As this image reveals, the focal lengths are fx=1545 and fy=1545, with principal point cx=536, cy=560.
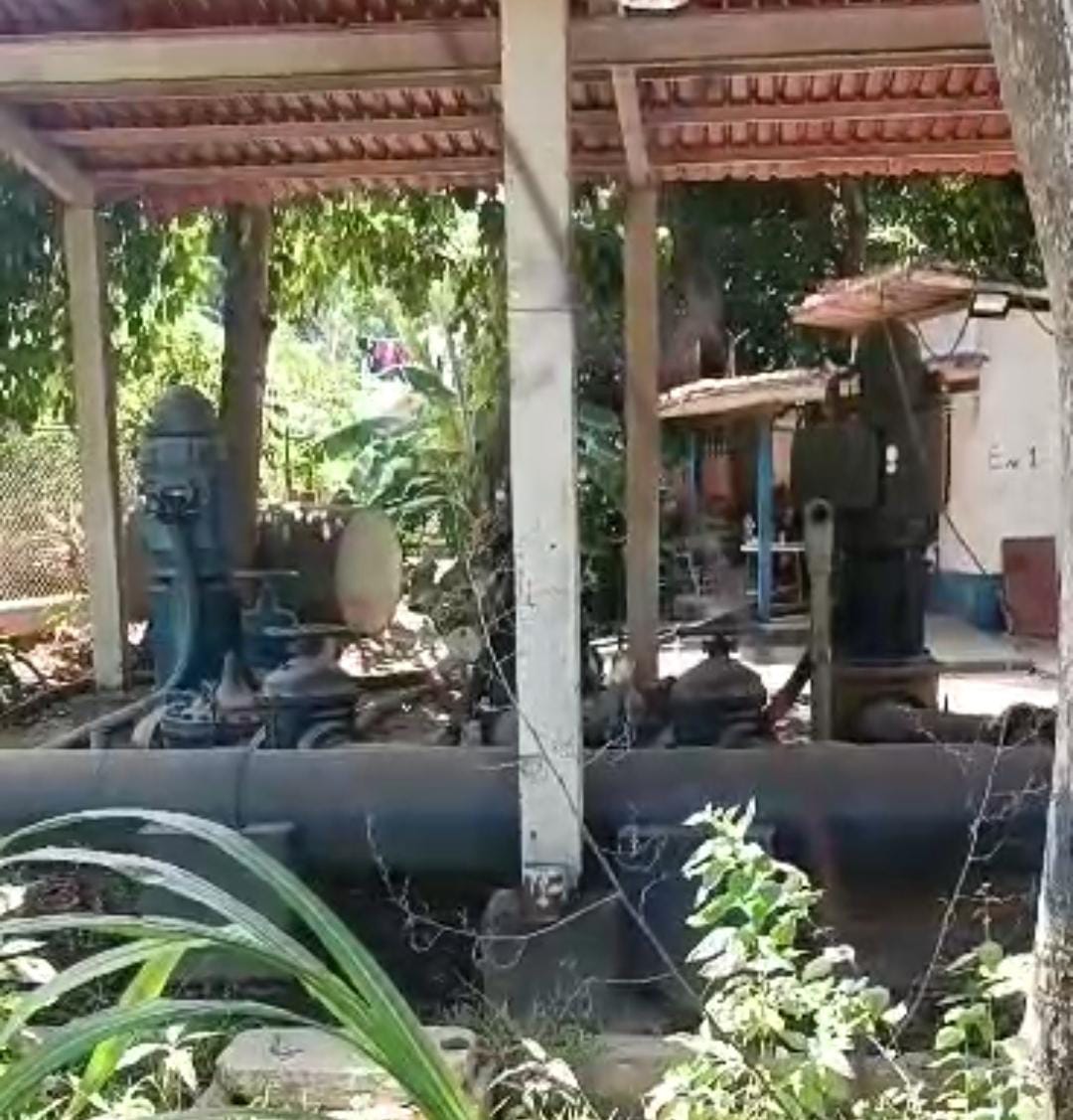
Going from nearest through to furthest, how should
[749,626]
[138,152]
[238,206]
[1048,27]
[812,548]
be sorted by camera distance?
[1048,27] < [812,548] < [138,152] < [238,206] < [749,626]

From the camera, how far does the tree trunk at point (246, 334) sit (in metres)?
8.21

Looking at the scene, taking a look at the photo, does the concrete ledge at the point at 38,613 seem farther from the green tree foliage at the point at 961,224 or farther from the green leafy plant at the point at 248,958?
the green leafy plant at the point at 248,958

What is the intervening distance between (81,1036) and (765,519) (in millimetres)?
10587

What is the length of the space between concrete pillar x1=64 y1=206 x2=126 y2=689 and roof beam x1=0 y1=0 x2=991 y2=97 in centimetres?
236

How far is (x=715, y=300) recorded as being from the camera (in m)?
11.4

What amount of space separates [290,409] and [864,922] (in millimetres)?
11461

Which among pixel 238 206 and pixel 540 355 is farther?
pixel 238 206

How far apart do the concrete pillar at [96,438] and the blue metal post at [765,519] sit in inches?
225

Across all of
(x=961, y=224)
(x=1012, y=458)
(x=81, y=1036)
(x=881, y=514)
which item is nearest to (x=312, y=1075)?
(x=81, y=1036)

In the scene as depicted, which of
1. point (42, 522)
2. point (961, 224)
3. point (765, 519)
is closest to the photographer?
point (961, 224)

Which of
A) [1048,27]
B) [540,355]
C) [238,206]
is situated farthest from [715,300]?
[1048,27]

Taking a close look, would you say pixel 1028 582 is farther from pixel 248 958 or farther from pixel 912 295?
pixel 248 958

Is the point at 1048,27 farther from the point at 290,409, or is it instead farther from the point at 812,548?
the point at 290,409

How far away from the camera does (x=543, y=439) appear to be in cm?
390
